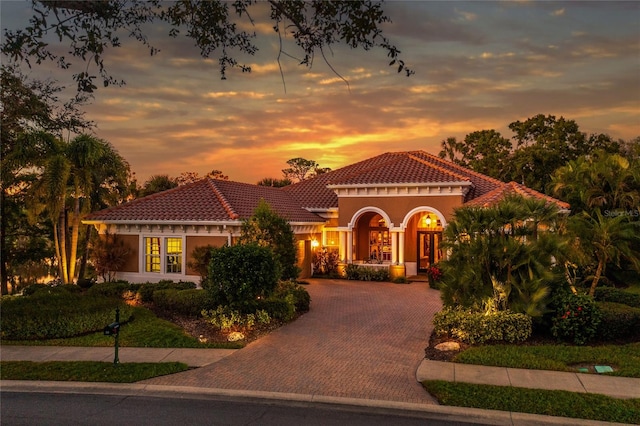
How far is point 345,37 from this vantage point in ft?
23.8

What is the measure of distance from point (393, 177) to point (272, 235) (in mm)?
9002

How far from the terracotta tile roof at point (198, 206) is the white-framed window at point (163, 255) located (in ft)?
3.46

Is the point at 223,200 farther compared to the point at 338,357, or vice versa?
the point at 223,200

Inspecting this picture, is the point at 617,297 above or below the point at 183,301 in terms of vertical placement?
below

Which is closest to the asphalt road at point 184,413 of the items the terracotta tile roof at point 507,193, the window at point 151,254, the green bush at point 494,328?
the green bush at point 494,328

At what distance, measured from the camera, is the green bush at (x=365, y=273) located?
81.1 ft

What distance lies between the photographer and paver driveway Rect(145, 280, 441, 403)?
9203 millimetres

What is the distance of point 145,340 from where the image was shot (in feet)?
40.7

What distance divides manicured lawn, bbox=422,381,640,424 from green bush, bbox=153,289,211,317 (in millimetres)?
8355

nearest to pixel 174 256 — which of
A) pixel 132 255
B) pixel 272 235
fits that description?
pixel 132 255

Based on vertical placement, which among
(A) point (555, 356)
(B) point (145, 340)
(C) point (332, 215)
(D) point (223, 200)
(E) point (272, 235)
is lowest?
(A) point (555, 356)

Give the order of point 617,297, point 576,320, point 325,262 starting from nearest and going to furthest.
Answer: point 576,320 < point 617,297 < point 325,262

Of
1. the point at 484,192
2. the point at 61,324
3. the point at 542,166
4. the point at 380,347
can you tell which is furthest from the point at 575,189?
the point at 61,324

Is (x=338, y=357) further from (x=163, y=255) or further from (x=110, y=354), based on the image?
(x=163, y=255)
